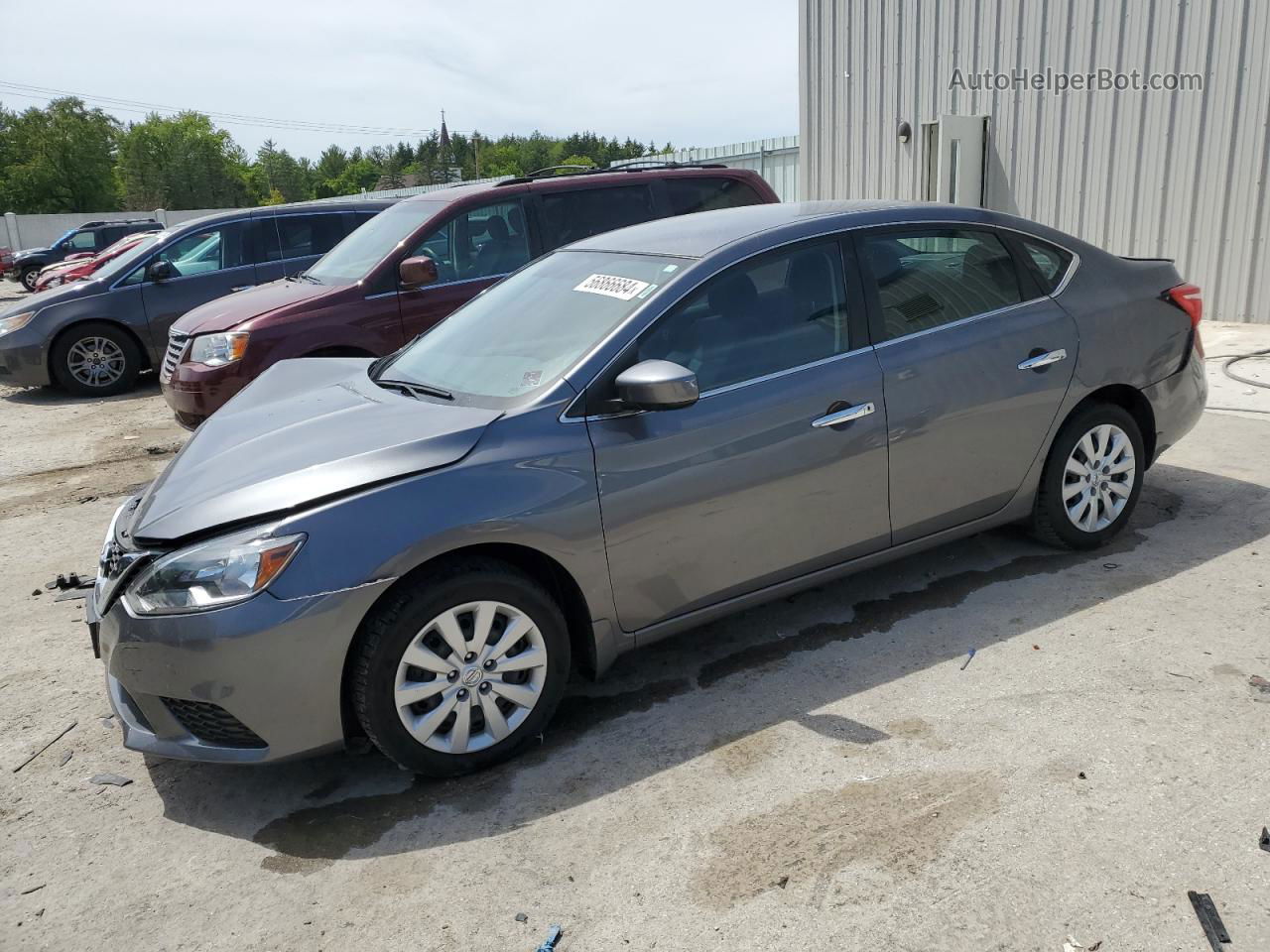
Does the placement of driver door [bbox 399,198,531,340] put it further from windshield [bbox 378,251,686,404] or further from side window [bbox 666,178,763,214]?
windshield [bbox 378,251,686,404]

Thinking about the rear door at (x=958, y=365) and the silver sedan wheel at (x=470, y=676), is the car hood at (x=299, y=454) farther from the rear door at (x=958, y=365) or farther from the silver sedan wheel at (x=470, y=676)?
the rear door at (x=958, y=365)

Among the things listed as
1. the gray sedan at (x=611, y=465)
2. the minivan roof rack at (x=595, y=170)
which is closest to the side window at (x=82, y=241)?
the minivan roof rack at (x=595, y=170)

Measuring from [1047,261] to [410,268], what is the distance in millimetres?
4198

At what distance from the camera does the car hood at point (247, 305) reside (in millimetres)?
7258

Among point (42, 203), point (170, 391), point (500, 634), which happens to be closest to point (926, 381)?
point (500, 634)

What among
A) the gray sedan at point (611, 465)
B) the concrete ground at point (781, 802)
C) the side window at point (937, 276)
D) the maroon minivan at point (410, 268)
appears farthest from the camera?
the maroon minivan at point (410, 268)

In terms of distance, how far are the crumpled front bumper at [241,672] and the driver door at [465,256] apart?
4467 millimetres

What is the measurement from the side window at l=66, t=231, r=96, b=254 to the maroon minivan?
21697 mm

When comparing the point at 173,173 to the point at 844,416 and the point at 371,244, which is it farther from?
the point at 844,416

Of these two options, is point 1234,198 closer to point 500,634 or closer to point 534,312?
point 534,312

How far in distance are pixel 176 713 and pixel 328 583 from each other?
0.65 metres

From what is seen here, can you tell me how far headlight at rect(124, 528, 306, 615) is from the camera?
9.59 feet

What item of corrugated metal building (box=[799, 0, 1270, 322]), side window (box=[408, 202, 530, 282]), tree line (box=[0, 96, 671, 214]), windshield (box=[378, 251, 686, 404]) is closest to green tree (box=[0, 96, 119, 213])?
tree line (box=[0, 96, 671, 214])

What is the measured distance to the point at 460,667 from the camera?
3162mm
